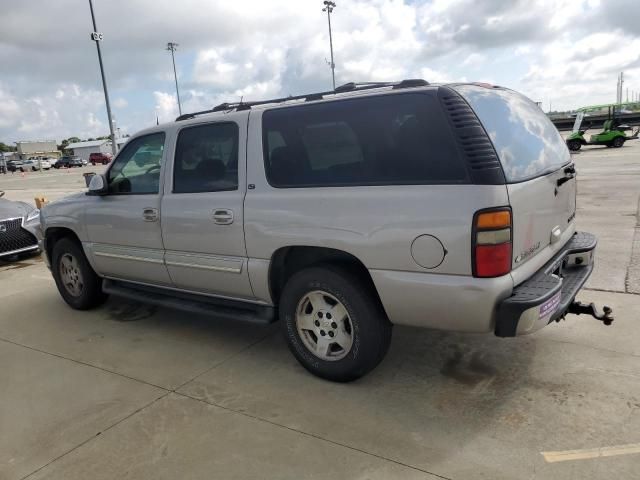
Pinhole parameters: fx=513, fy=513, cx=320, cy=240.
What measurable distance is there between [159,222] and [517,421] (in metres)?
2.98

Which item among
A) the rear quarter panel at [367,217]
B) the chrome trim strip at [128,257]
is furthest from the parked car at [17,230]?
the rear quarter panel at [367,217]

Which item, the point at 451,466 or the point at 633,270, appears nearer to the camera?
the point at 451,466

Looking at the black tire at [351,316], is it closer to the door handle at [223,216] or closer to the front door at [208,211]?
the front door at [208,211]

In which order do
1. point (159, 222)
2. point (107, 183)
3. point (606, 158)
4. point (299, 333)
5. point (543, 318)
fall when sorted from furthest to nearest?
point (606, 158) → point (107, 183) → point (159, 222) → point (299, 333) → point (543, 318)

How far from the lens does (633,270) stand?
17.7 feet

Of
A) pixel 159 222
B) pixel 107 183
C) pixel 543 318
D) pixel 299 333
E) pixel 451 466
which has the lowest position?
pixel 451 466

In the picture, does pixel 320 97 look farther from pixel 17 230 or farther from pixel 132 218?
Result: pixel 17 230

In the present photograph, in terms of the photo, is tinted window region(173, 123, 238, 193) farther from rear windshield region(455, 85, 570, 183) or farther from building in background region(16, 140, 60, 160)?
building in background region(16, 140, 60, 160)

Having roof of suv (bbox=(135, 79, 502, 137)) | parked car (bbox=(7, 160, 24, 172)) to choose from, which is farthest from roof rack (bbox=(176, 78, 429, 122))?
parked car (bbox=(7, 160, 24, 172))

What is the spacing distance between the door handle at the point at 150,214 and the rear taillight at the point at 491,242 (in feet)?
8.66

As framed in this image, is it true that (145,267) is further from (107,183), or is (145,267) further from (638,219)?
(638,219)

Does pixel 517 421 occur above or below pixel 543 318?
below

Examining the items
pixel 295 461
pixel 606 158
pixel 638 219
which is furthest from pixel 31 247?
pixel 606 158

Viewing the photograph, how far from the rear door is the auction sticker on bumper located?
0.19 metres
